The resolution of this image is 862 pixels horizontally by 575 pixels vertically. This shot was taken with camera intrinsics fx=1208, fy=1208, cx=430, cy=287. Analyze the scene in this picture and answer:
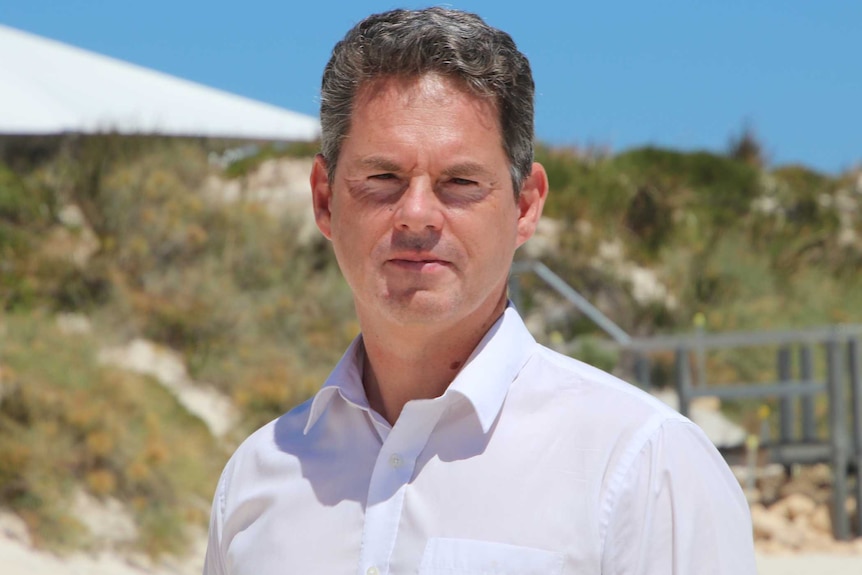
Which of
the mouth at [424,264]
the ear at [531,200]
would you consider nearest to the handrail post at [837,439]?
the ear at [531,200]

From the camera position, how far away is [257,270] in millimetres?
12180

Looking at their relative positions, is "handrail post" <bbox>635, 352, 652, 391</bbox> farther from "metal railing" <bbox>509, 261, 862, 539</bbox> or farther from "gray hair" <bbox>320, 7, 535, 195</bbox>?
"gray hair" <bbox>320, 7, 535, 195</bbox>

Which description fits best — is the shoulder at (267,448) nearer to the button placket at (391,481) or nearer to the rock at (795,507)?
the button placket at (391,481)

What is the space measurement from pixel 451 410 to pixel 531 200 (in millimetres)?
405

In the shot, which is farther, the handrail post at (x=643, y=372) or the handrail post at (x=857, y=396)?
the handrail post at (x=643, y=372)

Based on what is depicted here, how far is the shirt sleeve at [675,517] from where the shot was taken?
160 cm

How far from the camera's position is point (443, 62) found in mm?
1834

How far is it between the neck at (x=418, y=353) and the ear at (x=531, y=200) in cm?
14

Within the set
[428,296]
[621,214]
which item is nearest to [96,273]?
[621,214]

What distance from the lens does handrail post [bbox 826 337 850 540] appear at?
9766mm

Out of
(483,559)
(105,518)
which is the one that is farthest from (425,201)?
(105,518)

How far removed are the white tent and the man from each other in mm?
11228

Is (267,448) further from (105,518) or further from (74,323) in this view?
(74,323)

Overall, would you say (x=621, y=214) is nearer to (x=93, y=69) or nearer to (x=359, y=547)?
(x=93, y=69)
